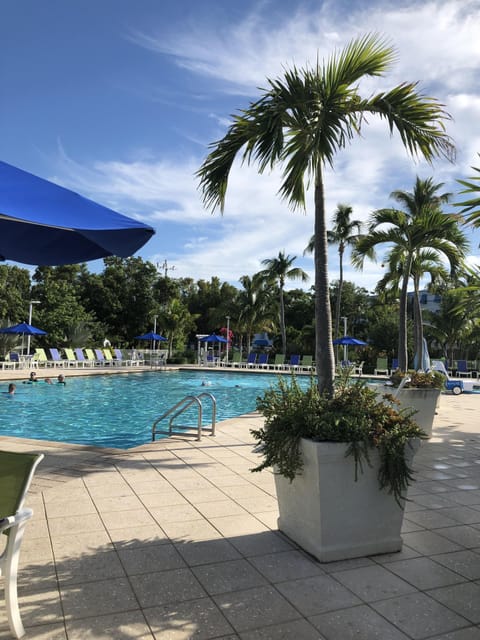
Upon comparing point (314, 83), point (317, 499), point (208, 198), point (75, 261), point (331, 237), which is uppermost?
point (331, 237)

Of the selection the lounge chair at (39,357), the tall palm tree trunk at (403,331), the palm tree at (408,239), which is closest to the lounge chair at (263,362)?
the lounge chair at (39,357)

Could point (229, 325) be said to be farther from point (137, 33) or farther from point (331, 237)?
point (137, 33)

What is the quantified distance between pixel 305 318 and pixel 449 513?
128 ft

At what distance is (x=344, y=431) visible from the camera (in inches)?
117

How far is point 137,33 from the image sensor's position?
7664 mm

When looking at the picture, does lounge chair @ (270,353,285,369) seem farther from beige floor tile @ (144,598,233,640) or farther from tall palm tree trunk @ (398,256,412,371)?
beige floor tile @ (144,598,233,640)

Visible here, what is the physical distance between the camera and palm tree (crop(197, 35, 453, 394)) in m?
4.68

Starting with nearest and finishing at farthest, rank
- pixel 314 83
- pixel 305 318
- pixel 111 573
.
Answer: pixel 111 573, pixel 314 83, pixel 305 318

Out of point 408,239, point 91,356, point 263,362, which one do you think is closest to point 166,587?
point 408,239

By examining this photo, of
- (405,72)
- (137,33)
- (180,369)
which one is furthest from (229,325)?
(405,72)

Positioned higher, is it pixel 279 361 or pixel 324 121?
pixel 324 121

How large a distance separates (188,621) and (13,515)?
0.99 metres

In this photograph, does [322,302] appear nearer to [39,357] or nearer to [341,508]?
[341,508]

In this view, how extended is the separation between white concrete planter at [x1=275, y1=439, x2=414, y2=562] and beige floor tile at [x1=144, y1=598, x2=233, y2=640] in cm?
86
